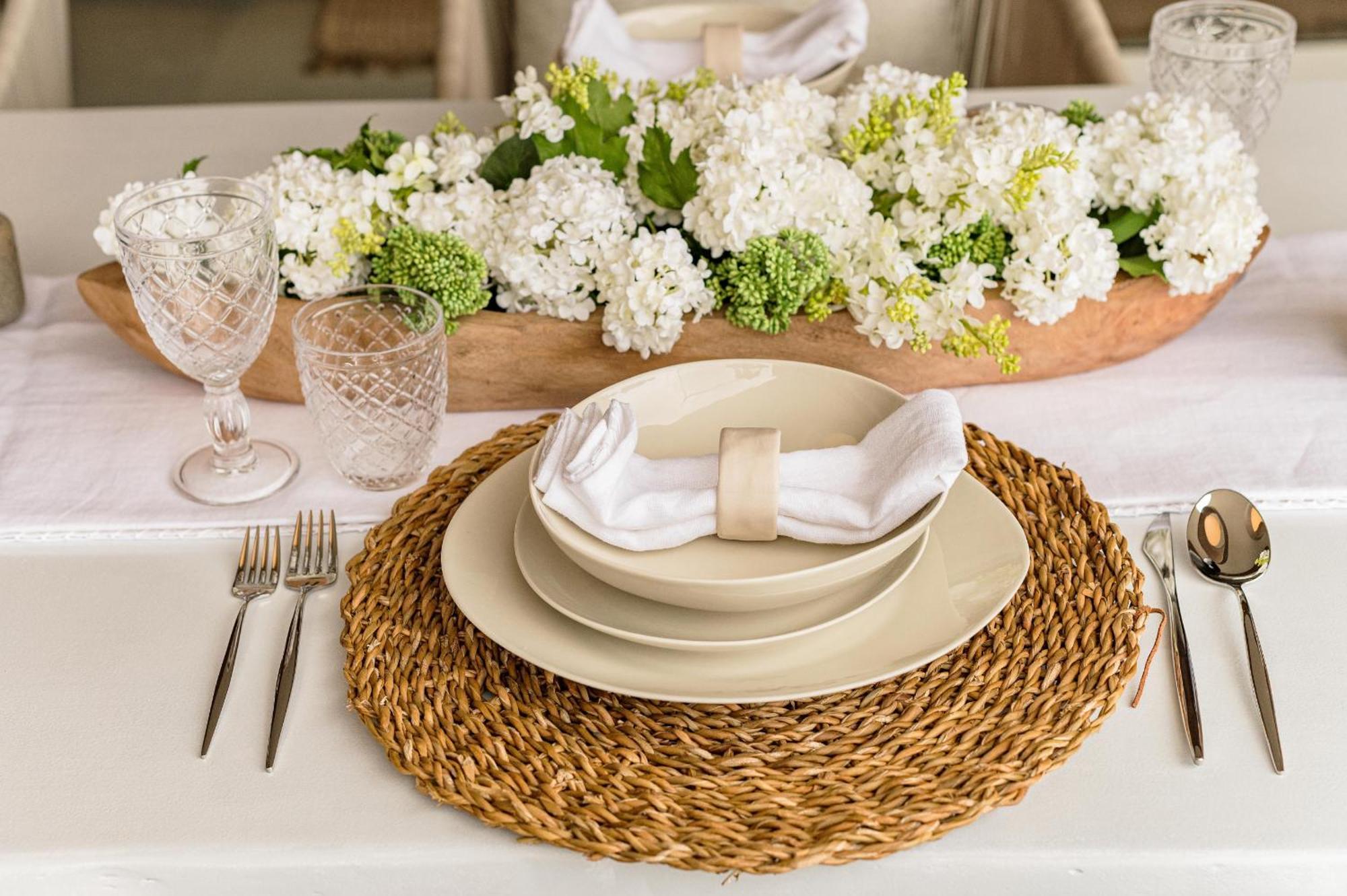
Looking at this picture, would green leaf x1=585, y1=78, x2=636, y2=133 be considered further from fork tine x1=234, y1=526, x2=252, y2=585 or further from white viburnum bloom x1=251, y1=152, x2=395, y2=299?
fork tine x1=234, y1=526, x2=252, y2=585

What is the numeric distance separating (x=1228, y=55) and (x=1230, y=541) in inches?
24.0

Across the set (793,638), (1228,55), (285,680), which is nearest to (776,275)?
(793,638)

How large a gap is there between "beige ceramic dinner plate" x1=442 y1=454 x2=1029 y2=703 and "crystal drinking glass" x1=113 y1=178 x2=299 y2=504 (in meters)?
0.26

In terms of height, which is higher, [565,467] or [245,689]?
[565,467]

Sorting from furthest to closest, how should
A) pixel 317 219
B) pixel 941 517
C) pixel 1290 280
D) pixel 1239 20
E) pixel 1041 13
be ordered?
1. pixel 1041 13
2. pixel 1239 20
3. pixel 1290 280
4. pixel 317 219
5. pixel 941 517

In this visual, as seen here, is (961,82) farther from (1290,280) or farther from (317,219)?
(317,219)

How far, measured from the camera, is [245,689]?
0.78m

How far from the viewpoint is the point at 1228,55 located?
1229 millimetres

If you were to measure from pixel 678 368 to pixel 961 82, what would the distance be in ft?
1.19

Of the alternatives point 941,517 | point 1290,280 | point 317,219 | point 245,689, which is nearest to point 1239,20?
point 1290,280

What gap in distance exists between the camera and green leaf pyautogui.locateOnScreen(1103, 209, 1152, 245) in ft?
3.42

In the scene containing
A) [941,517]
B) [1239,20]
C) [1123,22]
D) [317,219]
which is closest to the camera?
[941,517]

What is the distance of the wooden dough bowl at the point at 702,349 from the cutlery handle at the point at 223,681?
293 mm

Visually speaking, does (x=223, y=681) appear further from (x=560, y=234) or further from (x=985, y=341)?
(x=985, y=341)
